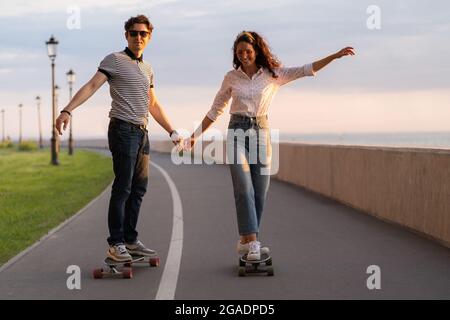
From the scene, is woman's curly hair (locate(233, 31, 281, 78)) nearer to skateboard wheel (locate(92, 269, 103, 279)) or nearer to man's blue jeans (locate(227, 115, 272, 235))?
man's blue jeans (locate(227, 115, 272, 235))

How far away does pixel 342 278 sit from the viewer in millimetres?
7504

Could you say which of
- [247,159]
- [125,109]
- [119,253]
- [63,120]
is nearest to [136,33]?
[125,109]

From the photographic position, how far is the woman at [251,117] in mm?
7770

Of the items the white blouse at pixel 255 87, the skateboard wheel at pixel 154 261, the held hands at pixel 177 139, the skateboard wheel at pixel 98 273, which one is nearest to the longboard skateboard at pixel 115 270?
the skateboard wheel at pixel 98 273

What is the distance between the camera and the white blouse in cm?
778

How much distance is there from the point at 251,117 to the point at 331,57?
2.90ft

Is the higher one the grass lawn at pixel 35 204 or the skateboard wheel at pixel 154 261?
the skateboard wheel at pixel 154 261

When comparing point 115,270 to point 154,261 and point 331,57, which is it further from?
point 331,57

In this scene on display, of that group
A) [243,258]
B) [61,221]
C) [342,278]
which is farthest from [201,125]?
[61,221]

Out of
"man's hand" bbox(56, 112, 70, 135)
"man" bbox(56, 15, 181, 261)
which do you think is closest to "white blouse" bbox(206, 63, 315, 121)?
"man" bbox(56, 15, 181, 261)

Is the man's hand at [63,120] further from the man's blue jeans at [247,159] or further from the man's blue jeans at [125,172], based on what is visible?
the man's blue jeans at [247,159]

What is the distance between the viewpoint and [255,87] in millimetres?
7793

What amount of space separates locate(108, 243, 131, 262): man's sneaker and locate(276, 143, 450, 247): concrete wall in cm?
368
